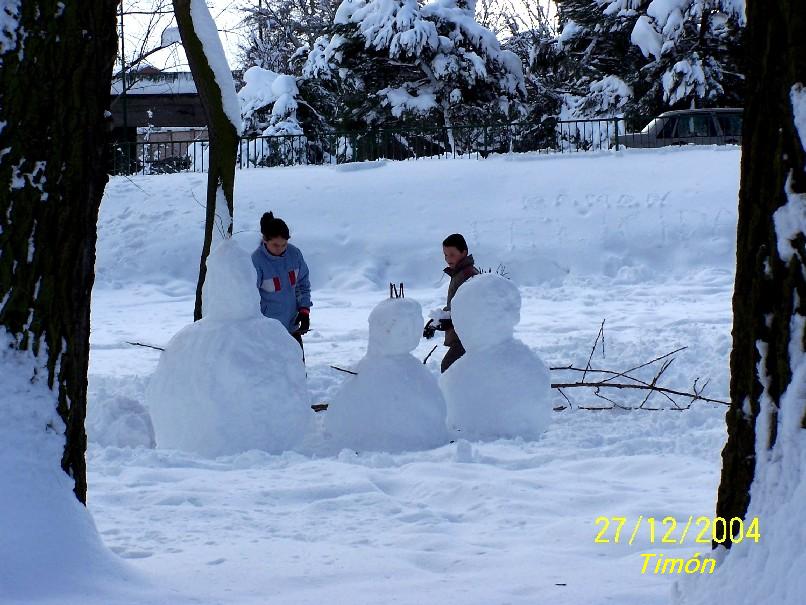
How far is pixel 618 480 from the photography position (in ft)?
16.8

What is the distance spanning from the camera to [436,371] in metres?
8.92

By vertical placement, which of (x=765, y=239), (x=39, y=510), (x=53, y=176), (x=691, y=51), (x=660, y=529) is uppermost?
(x=691, y=51)

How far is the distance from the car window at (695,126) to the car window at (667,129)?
0.16 m

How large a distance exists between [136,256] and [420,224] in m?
4.90

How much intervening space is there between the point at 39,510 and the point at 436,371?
230 inches

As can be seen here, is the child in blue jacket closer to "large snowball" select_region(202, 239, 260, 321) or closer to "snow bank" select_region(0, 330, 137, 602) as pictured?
"large snowball" select_region(202, 239, 260, 321)

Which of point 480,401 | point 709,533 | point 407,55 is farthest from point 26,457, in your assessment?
point 407,55

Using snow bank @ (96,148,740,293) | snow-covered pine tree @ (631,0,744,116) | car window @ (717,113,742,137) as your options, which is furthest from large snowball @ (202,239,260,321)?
snow-covered pine tree @ (631,0,744,116)

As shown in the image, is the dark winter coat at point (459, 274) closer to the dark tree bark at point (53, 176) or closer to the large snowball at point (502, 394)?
the large snowball at point (502, 394)

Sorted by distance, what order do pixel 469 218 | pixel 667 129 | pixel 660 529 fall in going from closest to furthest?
pixel 660 529 < pixel 469 218 < pixel 667 129

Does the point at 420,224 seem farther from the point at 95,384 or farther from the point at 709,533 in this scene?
the point at 709,533

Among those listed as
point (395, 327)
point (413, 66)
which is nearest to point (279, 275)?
point (395, 327)

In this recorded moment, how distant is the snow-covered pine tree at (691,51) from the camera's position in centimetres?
2464

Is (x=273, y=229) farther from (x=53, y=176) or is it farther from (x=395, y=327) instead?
(x=53, y=176)
